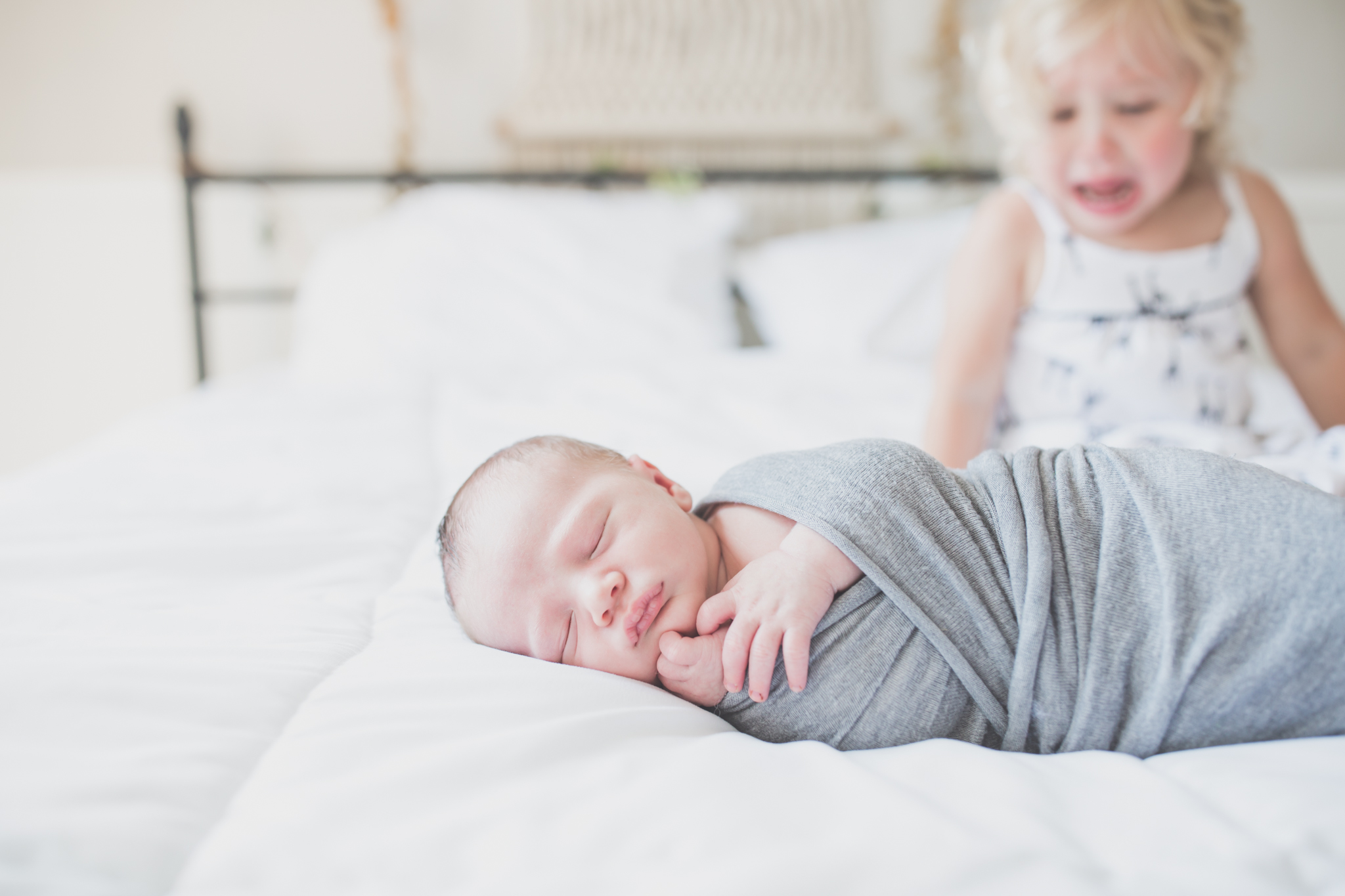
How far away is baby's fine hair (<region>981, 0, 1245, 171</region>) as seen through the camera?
922mm

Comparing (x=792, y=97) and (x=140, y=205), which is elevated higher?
(x=792, y=97)

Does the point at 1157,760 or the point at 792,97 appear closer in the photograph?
the point at 1157,760

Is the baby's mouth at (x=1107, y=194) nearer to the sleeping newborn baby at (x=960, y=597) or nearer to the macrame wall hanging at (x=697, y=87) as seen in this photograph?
the sleeping newborn baby at (x=960, y=597)

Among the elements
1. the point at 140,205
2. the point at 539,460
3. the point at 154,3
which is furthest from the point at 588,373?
the point at 154,3

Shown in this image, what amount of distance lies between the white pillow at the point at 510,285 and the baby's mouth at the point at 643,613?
115 centimetres

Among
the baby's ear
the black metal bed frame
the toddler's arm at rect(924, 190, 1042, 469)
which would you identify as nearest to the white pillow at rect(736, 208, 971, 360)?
the black metal bed frame

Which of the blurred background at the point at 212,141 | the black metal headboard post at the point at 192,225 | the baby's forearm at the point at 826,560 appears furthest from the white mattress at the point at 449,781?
the blurred background at the point at 212,141

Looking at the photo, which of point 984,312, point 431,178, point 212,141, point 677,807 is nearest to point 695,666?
point 677,807

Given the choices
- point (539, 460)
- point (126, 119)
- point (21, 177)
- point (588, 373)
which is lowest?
point (588, 373)

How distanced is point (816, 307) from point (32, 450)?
205 centimetres

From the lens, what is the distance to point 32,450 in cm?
226

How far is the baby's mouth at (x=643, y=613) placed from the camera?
56 centimetres

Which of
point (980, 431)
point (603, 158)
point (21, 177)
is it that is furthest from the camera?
point (603, 158)

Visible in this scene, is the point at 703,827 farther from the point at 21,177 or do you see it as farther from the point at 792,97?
the point at 21,177
